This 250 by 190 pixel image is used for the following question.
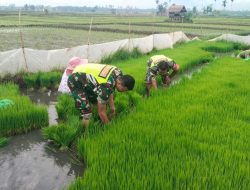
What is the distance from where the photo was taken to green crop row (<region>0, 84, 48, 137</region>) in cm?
468

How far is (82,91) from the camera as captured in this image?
448cm

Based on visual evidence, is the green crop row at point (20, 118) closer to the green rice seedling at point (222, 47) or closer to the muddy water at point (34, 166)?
the muddy water at point (34, 166)

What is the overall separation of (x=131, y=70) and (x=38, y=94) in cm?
246

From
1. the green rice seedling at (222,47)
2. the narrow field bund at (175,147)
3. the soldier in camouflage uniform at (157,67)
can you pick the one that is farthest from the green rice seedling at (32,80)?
the green rice seedling at (222,47)

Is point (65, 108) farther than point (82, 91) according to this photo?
Yes

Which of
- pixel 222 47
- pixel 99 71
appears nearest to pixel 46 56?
pixel 99 71

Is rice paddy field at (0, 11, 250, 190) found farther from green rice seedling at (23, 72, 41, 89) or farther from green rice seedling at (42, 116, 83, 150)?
green rice seedling at (23, 72, 41, 89)

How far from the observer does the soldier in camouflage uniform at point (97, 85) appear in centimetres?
408

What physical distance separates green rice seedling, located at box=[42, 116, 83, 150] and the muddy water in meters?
0.13

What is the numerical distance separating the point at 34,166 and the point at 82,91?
1155 millimetres

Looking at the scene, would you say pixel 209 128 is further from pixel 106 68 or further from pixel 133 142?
pixel 106 68

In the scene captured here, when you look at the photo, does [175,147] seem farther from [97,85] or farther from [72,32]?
[72,32]

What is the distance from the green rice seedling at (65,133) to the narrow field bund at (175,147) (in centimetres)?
40

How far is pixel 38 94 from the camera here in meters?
7.25
